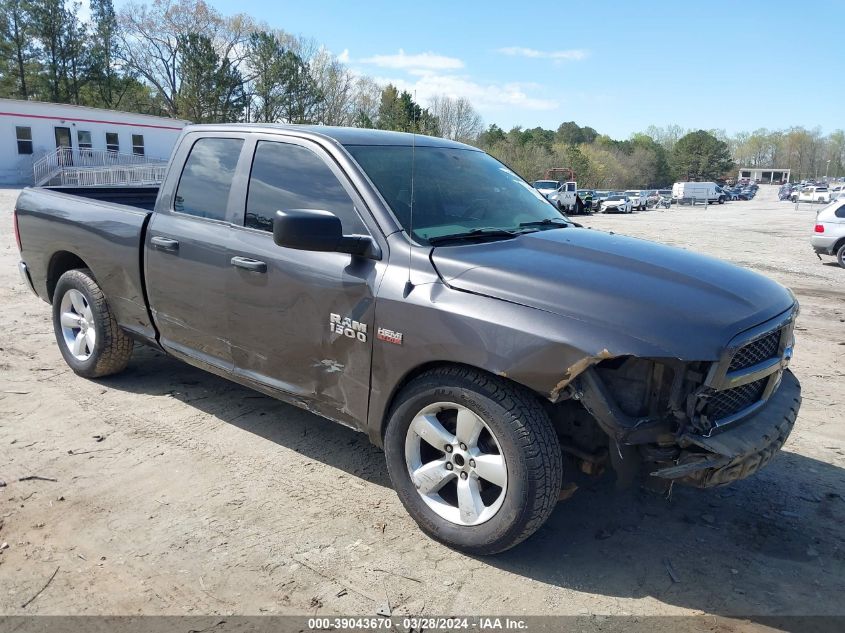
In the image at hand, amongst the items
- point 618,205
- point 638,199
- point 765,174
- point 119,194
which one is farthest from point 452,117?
point 765,174

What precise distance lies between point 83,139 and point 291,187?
37515 millimetres

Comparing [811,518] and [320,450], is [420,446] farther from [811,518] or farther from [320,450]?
[811,518]

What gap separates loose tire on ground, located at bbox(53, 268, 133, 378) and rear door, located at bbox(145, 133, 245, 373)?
26.9 inches

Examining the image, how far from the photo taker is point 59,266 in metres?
5.50

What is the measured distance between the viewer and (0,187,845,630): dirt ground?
2830 mm

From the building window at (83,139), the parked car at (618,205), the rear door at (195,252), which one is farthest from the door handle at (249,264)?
the parked car at (618,205)

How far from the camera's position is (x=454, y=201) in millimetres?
3801

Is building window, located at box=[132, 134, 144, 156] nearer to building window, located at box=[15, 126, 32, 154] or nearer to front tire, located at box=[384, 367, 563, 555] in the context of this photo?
building window, located at box=[15, 126, 32, 154]

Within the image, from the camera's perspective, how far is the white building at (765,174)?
6422 inches

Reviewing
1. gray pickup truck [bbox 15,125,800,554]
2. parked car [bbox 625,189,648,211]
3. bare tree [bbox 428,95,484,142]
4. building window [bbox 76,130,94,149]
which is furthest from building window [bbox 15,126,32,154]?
parked car [bbox 625,189,648,211]

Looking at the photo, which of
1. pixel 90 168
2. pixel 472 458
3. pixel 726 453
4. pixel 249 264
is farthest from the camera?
pixel 90 168

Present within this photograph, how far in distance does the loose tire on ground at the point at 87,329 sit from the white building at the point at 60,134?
32.4 meters

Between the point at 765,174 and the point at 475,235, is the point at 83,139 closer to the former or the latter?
the point at 475,235

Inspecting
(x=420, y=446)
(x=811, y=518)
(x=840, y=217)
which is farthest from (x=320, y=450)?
(x=840, y=217)
